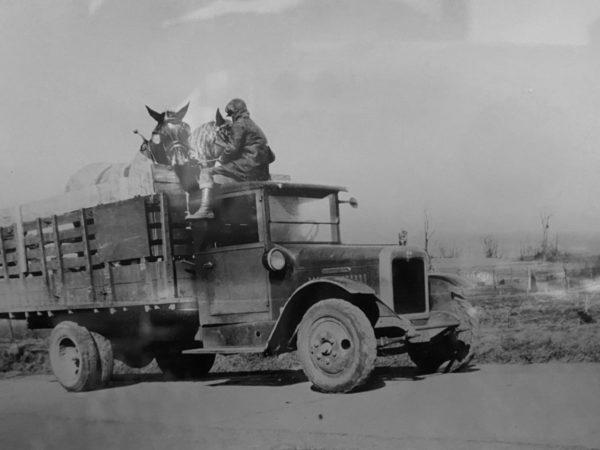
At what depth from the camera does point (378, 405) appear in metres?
5.65

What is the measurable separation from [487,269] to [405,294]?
18.6 meters

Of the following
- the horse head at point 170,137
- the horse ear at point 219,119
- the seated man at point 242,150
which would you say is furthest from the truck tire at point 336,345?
the horse head at point 170,137

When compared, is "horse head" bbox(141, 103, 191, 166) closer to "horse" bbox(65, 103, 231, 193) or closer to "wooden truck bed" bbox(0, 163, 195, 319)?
"horse" bbox(65, 103, 231, 193)

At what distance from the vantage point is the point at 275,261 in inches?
279

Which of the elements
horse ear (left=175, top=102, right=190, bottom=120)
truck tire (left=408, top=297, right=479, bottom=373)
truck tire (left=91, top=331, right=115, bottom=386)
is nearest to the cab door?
horse ear (left=175, top=102, right=190, bottom=120)

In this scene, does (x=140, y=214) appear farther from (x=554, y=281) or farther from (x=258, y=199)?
(x=554, y=281)

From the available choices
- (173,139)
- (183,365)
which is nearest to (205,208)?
(173,139)

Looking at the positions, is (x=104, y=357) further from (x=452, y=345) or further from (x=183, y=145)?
(x=452, y=345)

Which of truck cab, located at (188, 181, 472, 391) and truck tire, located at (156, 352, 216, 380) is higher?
truck cab, located at (188, 181, 472, 391)

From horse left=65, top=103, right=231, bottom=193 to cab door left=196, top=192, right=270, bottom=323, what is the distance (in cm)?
58

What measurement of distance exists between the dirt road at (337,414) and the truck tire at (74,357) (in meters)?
0.22

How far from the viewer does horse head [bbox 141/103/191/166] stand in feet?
26.7

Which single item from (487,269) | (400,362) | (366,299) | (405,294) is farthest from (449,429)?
(487,269)

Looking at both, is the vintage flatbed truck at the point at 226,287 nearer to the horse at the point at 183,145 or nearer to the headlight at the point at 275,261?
the headlight at the point at 275,261
